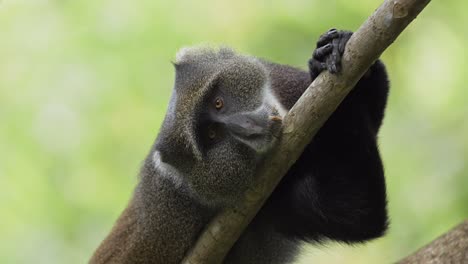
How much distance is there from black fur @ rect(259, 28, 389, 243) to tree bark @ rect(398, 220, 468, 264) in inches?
14.8

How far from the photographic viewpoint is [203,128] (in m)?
5.24

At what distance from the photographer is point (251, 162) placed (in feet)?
17.2

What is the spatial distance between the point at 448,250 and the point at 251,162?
1412 mm

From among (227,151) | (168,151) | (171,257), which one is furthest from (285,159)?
(171,257)

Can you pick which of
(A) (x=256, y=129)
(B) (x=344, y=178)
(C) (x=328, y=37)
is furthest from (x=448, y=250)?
(C) (x=328, y=37)

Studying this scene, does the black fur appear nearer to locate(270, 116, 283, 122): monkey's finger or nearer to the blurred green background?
locate(270, 116, 283, 122): monkey's finger

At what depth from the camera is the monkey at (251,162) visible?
5.23 m

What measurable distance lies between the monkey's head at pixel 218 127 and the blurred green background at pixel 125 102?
10.5 ft

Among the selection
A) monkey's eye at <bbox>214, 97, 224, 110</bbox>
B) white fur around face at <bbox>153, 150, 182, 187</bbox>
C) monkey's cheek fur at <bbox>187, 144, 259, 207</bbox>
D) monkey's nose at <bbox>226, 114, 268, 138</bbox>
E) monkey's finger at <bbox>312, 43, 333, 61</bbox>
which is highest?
monkey's finger at <bbox>312, 43, 333, 61</bbox>

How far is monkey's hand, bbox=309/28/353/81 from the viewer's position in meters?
4.77

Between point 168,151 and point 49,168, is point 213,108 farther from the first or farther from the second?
point 49,168

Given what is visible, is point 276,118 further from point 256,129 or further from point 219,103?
point 219,103

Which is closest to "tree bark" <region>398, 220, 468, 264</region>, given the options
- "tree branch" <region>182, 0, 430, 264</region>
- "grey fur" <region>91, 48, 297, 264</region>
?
"tree branch" <region>182, 0, 430, 264</region>

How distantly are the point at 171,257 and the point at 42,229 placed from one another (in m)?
2.82
